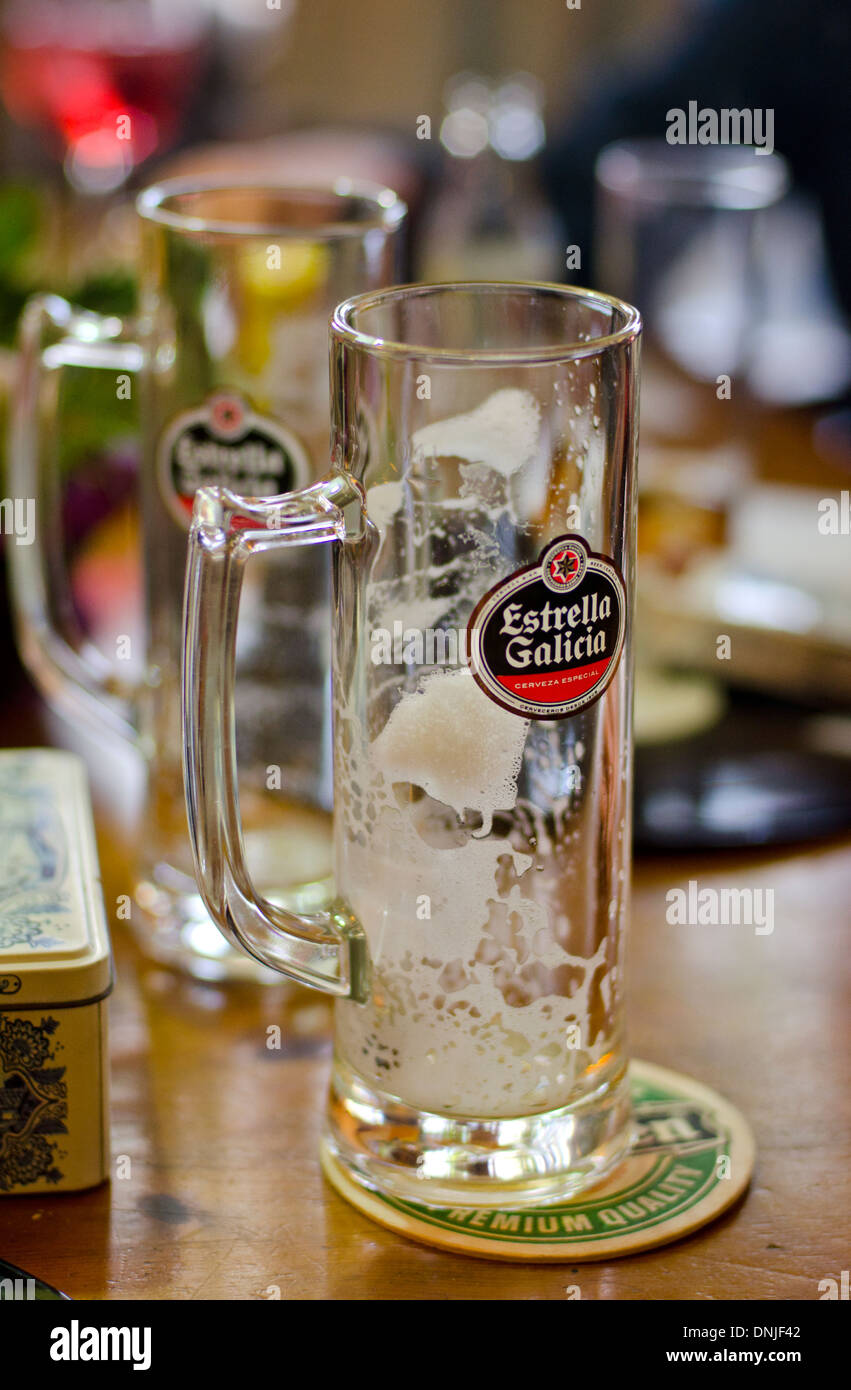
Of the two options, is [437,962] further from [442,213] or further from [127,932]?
[442,213]

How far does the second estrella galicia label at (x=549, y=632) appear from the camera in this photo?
A: 1.54ft

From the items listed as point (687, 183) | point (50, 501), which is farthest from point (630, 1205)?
point (687, 183)

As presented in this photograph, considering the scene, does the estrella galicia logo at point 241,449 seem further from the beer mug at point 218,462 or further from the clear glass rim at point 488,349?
the clear glass rim at point 488,349

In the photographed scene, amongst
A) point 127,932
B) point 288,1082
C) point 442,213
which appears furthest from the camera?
point 442,213

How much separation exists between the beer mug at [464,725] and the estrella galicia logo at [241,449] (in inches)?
4.4

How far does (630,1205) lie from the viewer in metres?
0.52

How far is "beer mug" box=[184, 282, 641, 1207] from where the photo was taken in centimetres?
48

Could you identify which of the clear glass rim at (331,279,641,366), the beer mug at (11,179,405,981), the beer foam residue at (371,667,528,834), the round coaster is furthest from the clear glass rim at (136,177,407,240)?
the round coaster

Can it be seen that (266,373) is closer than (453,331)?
No

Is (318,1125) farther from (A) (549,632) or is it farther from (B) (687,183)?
(B) (687,183)

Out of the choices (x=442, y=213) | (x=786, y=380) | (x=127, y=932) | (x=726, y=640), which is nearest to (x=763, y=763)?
(x=726, y=640)

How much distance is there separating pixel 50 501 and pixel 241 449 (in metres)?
0.13
